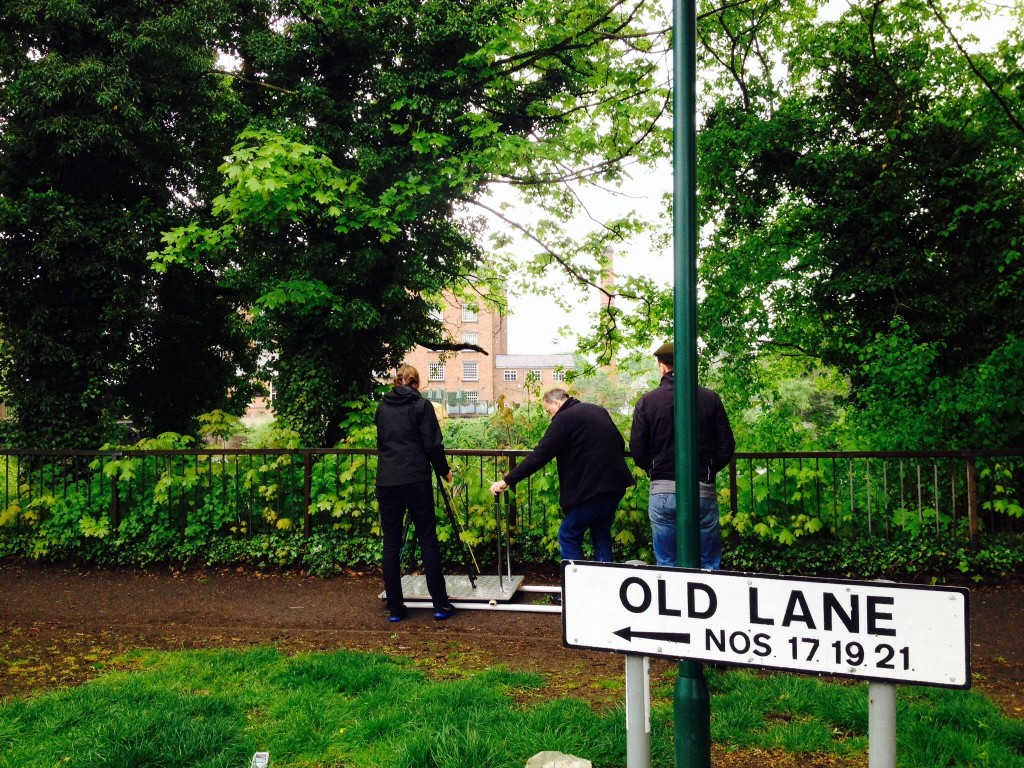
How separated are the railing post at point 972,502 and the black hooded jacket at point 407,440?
560cm

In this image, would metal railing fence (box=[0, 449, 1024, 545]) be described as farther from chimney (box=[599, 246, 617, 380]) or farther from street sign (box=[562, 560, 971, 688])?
chimney (box=[599, 246, 617, 380])

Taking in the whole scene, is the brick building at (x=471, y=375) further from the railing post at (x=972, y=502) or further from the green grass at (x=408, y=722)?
the green grass at (x=408, y=722)

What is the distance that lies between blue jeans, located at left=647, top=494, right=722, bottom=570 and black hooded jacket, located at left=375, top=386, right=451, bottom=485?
2002mm

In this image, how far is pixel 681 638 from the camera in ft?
6.44

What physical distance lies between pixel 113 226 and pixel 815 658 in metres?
13.0

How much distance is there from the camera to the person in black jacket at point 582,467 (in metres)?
5.65

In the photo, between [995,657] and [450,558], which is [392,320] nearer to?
[450,558]

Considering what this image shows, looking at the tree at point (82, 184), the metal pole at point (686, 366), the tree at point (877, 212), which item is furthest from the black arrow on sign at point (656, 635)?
the tree at point (82, 184)

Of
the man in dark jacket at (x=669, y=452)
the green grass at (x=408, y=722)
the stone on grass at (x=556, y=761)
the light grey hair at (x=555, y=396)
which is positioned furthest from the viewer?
the light grey hair at (x=555, y=396)

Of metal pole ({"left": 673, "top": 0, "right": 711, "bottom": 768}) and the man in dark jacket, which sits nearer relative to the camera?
metal pole ({"left": 673, "top": 0, "right": 711, "bottom": 768})

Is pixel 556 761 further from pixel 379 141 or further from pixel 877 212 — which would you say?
pixel 379 141

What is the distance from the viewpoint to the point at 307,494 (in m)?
8.21

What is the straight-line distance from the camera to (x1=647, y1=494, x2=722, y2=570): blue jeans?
489cm

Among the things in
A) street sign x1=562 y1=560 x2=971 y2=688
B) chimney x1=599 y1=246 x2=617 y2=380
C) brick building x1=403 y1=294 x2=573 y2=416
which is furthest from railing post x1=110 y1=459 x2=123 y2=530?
brick building x1=403 y1=294 x2=573 y2=416
